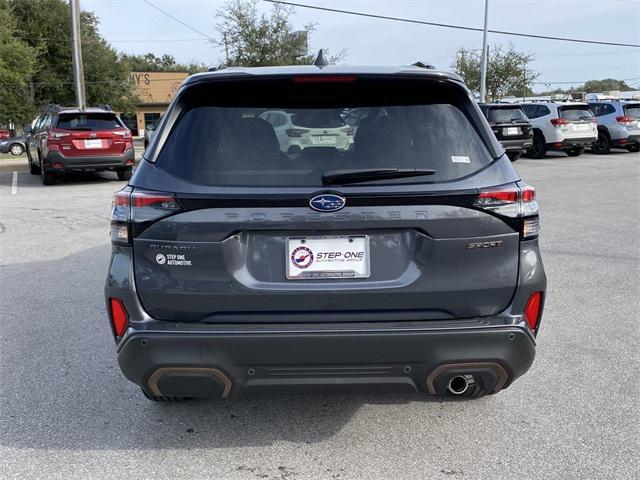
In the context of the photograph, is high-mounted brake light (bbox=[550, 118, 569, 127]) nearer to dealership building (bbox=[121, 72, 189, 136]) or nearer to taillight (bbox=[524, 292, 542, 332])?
taillight (bbox=[524, 292, 542, 332])

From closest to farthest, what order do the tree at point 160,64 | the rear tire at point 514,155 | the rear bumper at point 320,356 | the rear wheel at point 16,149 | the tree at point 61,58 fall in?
the rear bumper at point 320,356
the rear tire at point 514,155
the rear wheel at point 16,149
the tree at point 61,58
the tree at point 160,64

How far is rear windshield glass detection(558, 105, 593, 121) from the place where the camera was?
20594mm

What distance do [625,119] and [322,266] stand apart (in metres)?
22.5

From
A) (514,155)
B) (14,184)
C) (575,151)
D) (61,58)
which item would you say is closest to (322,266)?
(14,184)

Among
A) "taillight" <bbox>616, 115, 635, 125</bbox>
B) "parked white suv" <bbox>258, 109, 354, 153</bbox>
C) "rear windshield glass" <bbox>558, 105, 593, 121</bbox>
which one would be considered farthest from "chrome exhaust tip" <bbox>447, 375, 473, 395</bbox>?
"taillight" <bbox>616, 115, 635, 125</bbox>

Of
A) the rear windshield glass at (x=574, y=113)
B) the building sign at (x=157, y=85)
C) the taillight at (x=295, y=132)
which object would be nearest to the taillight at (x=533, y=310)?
the taillight at (x=295, y=132)

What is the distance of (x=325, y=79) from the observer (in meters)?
2.81

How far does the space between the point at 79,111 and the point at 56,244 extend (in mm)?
7128

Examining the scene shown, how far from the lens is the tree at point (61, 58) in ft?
129

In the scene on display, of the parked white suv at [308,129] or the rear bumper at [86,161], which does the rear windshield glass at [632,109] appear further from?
the parked white suv at [308,129]

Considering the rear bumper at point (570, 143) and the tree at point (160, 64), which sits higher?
the tree at point (160, 64)

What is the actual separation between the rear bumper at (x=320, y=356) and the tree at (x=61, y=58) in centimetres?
4051

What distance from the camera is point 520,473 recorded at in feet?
9.29

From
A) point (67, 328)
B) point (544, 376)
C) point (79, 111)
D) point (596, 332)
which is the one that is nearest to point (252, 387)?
point (544, 376)
